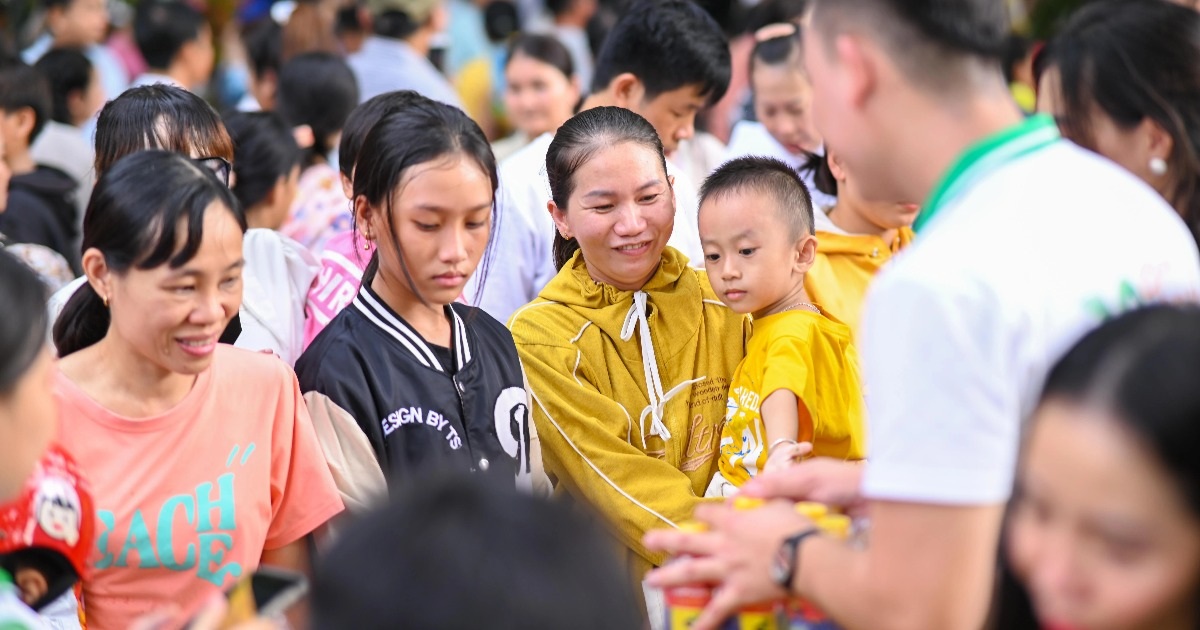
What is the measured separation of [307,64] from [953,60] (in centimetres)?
391

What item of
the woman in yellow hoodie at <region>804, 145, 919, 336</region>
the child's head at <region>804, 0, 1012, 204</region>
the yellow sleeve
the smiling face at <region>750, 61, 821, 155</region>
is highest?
the child's head at <region>804, 0, 1012, 204</region>

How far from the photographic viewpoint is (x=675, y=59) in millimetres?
4113

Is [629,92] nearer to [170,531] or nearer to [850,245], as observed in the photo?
[850,245]

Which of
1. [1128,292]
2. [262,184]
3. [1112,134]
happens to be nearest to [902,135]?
[1128,292]

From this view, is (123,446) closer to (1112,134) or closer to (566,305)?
(566,305)

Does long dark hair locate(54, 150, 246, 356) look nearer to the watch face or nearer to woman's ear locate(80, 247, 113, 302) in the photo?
woman's ear locate(80, 247, 113, 302)

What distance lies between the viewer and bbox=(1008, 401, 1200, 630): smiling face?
1.29 meters

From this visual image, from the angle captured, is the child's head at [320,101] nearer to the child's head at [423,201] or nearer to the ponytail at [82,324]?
the child's head at [423,201]

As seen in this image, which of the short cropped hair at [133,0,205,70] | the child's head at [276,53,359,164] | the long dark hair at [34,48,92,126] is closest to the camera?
the child's head at [276,53,359,164]

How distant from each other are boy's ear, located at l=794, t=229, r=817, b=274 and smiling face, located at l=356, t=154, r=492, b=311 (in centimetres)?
83

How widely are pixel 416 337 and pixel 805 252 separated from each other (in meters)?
1.02

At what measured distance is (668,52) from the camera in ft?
13.5

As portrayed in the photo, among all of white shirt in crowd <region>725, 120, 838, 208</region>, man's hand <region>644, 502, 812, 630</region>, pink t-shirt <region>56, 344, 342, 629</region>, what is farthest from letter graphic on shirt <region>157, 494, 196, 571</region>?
white shirt in crowd <region>725, 120, 838, 208</region>

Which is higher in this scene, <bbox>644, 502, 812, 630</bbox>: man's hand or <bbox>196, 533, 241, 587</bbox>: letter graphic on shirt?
<bbox>644, 502, 812, 630</bbox>: man's hand
